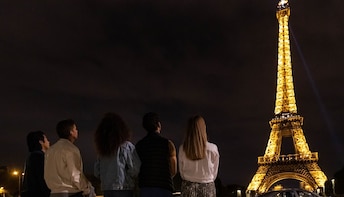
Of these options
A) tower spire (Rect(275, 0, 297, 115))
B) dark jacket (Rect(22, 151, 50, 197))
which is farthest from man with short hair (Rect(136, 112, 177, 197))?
tower spire (Rect(275, 0, 297, 115))

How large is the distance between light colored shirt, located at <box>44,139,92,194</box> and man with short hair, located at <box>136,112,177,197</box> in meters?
0.76

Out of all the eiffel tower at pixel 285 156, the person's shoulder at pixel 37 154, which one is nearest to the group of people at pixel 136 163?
the person's shoulder at pixel 37 154

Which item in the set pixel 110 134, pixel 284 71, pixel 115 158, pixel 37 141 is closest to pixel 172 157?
pixel 115 158

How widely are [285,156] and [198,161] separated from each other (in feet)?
180

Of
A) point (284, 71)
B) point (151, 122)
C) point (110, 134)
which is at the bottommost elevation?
point (110, 134)

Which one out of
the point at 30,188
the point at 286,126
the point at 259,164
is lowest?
the point at 30,188

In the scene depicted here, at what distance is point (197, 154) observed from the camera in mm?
6137

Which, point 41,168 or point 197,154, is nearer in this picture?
point 197,154

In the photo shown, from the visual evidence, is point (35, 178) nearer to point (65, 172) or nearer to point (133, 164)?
point (65, 172)

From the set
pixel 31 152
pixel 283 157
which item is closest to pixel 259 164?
pixel 283 157

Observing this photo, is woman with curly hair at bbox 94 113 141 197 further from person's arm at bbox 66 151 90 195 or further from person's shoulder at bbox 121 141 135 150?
person's arm at bbox 66 151 90 195

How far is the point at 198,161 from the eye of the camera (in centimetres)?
623

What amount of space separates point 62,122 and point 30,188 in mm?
1153

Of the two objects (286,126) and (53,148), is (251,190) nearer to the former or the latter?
(286,126)
